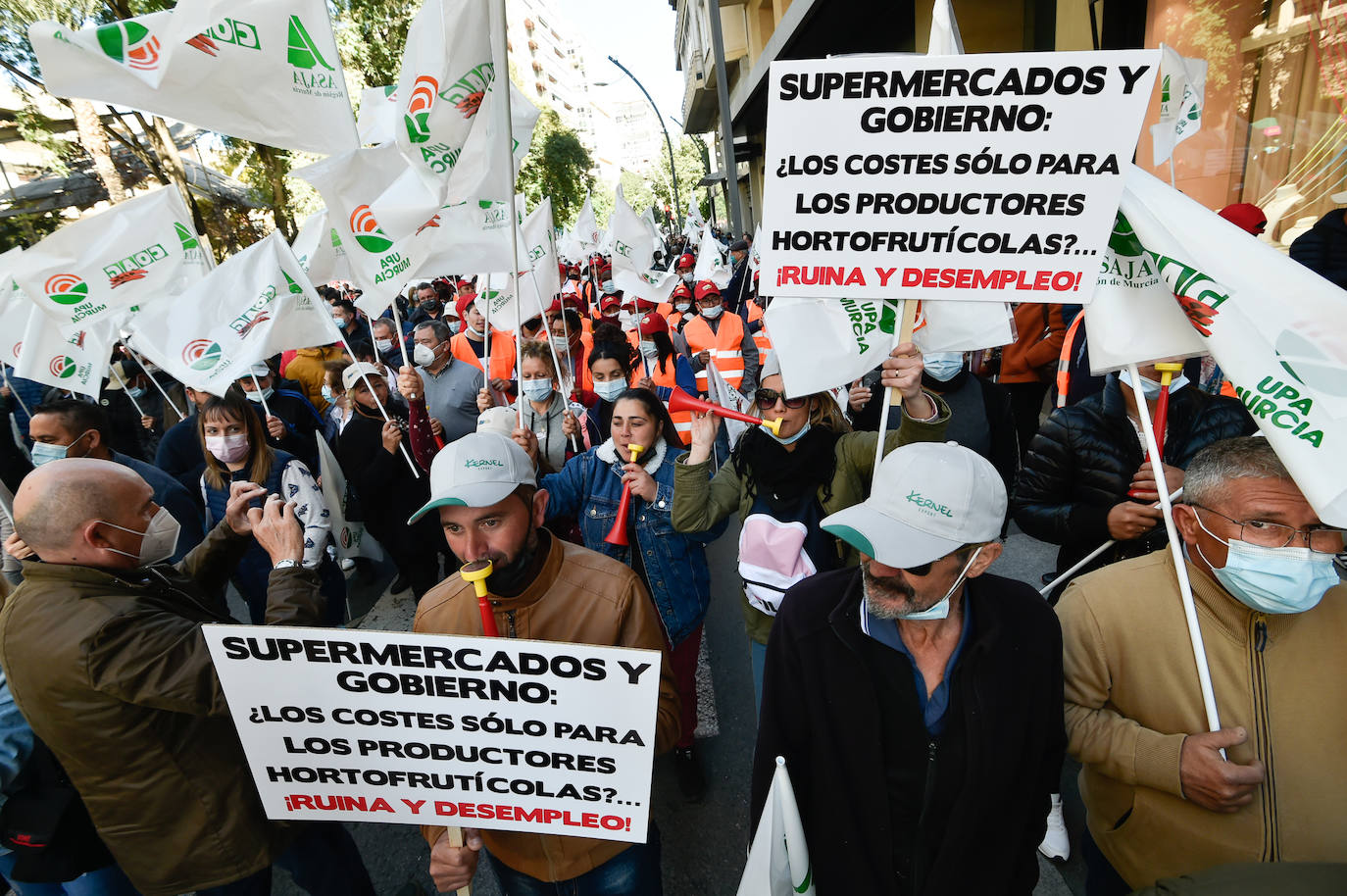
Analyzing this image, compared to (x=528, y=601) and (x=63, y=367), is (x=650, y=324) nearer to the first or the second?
(x=63, y=367)

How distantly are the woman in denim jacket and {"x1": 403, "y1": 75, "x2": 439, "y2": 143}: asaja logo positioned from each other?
1.52m

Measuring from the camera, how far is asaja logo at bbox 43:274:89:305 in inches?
170

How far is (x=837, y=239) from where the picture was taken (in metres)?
2.05

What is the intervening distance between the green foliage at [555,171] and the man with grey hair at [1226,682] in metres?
27.4

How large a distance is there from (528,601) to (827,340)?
1.51 metres

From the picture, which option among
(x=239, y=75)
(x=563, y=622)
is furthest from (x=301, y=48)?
(x=563, y=622)

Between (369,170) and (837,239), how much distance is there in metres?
2.93

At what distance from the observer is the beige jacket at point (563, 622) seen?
1967mm

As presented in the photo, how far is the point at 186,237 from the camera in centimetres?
477

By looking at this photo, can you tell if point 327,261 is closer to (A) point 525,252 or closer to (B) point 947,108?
(A) point 525,252

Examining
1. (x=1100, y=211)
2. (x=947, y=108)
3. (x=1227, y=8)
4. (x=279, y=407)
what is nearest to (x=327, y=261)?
(x=279, y=407)

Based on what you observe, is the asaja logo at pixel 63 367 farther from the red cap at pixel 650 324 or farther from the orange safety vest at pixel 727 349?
the orange safety vest at pixel 727 349

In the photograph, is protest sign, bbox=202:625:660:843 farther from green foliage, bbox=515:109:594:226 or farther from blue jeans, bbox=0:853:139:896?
green foliage, bbox=515:109:594:226

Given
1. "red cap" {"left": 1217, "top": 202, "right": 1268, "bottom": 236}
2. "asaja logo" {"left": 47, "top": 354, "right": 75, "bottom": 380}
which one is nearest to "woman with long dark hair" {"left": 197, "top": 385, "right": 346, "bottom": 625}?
"asaja logo" {"left": 47, "top": 354, "right": 75, "bottom": 380}
